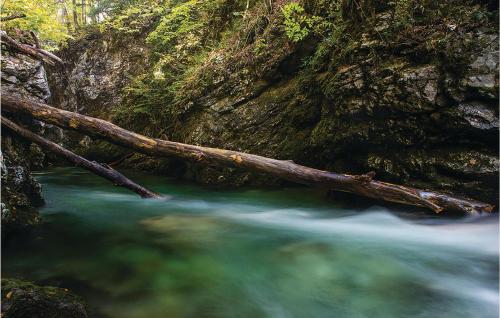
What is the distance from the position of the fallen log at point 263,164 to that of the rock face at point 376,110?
54 cm

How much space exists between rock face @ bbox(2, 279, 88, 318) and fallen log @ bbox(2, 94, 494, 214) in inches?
117

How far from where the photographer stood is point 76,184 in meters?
8.27

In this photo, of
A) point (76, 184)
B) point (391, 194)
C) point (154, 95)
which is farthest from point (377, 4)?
point (76, 184)

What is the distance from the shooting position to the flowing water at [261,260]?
115 inches

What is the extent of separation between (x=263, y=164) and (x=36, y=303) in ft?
10.6

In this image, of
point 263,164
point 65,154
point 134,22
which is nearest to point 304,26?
point 263,164

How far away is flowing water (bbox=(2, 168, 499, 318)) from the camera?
9.59 feet

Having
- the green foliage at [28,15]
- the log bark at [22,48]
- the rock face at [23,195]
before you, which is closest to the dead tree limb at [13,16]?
the green foliage at [28,15]

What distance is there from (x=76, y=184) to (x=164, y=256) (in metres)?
5.40

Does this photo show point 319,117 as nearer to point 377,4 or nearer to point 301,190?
point 301,190

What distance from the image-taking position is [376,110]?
517 centimetres

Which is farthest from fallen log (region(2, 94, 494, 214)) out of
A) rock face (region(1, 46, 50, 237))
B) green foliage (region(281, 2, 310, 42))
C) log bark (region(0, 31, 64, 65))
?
green foliage (region(281, 2, 310, 42))

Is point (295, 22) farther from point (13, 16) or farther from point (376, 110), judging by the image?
Answer: point (13, 16)

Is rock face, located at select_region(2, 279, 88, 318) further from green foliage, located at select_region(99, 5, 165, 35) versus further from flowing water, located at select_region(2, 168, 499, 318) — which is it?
green foliage, located at select_region(99, 5, 165, 35)
